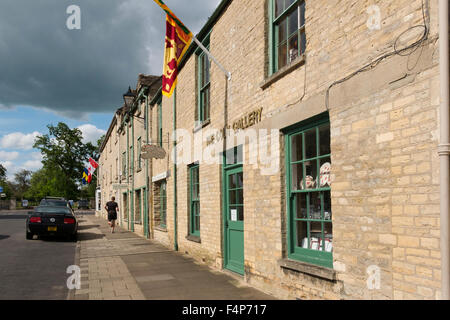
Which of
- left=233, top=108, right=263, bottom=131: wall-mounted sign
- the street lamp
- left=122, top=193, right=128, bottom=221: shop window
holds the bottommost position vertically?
left=122, top=193, right=128, bottom=221: shop window

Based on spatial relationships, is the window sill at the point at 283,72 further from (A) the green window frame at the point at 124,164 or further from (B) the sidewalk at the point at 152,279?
(A) the green window frame at the point at 124,164

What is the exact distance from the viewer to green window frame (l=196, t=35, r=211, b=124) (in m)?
10.4

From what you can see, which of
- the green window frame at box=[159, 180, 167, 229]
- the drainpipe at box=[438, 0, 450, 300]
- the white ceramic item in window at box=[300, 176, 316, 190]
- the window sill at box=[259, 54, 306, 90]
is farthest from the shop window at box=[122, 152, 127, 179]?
the drainpipe at box=[438, 0, 450, 300]

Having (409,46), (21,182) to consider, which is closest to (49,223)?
(409,46)

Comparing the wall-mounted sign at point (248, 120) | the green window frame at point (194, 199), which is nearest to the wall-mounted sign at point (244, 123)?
the wall-mounted sign at point (248, 120)

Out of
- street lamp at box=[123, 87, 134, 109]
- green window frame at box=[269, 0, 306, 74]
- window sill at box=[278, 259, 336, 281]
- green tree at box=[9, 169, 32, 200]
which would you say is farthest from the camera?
green tree at box=[9, 169, 32, 200]

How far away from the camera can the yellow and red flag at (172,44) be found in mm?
8414

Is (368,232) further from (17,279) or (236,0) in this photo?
(17,279)

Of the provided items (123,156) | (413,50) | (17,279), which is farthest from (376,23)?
(123,156)

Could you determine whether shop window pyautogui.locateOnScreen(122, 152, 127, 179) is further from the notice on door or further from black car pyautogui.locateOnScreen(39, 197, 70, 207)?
the notice on door

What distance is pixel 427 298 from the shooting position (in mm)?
3707

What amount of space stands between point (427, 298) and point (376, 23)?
9.43 ft

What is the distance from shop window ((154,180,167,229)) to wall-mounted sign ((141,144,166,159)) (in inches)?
69.1

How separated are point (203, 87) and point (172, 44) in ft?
4.68
